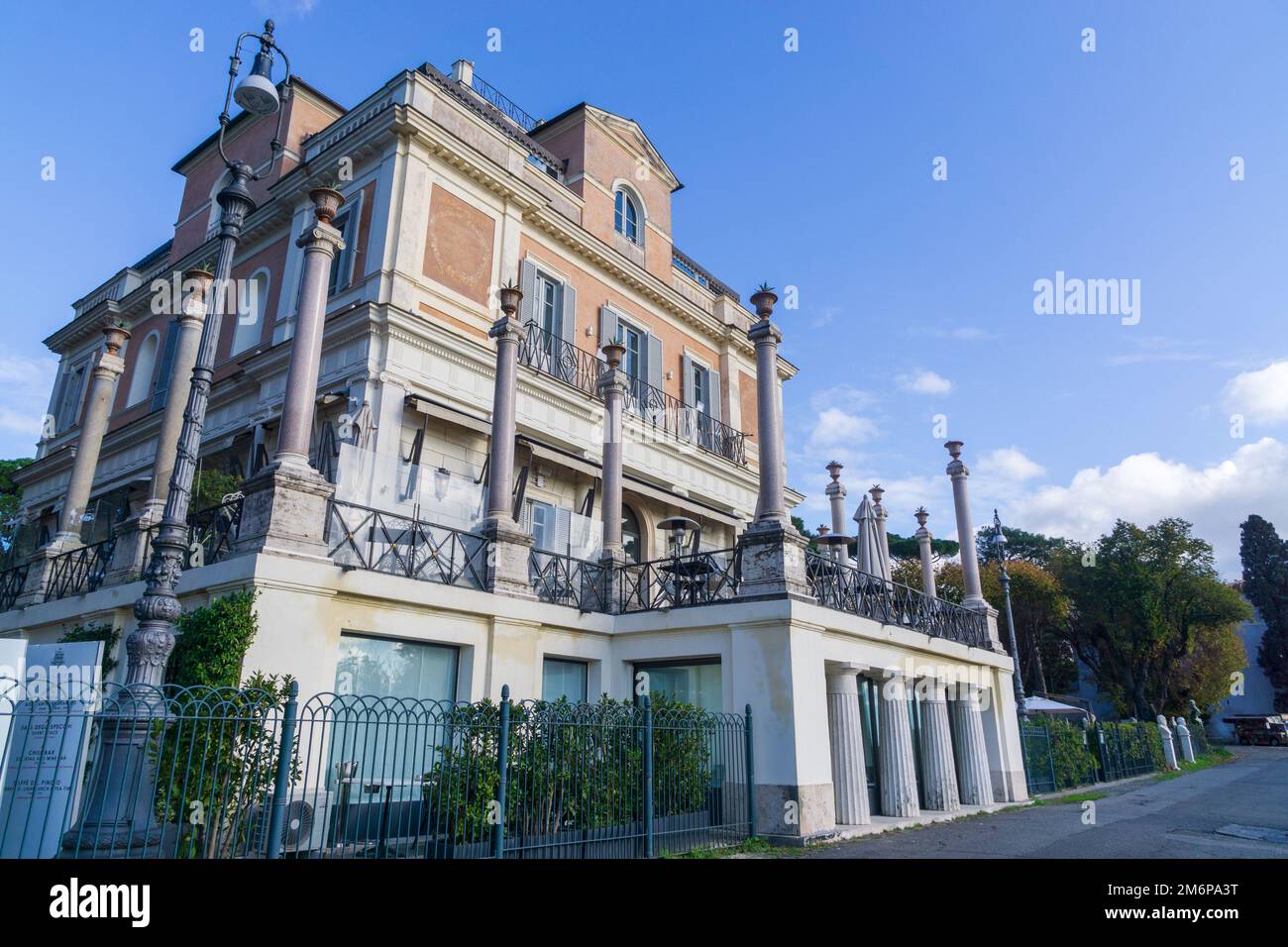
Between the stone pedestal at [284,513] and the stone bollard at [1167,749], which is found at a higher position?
the stone pedestal at [284,513]

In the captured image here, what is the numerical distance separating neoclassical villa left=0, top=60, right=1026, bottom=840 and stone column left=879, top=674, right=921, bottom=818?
0.04m

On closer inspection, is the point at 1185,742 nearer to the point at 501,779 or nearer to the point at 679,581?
the point at 679,581

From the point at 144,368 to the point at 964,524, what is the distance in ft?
65.9

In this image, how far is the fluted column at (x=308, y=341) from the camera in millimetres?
9352

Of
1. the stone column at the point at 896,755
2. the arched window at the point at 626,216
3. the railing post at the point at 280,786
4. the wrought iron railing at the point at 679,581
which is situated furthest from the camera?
the arched window at the point at 626,216

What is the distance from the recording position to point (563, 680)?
12117 mm

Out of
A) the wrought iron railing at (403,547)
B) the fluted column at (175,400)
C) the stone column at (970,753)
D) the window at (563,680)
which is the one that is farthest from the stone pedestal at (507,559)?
the stone column at (970,753)

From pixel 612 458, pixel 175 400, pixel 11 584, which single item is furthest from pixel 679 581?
pixel 11 584

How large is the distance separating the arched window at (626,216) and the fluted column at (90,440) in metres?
10.6

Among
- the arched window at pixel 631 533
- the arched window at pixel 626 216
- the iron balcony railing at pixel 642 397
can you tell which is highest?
the arched window at pixel 626 216

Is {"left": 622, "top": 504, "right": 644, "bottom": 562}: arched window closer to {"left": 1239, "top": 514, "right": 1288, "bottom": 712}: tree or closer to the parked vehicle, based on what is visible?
the parked vehicle

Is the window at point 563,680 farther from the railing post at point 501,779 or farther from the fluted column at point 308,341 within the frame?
the fluted column at point 308,341
